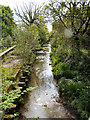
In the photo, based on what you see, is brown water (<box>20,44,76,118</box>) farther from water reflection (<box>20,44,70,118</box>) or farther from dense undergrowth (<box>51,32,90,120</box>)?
dense undergrowth (<box>51,32,90,120</box>)

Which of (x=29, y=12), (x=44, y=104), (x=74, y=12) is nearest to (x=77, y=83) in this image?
(x=44, y=104)

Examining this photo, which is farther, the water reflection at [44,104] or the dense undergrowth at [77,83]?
the water reflection at [44,104]

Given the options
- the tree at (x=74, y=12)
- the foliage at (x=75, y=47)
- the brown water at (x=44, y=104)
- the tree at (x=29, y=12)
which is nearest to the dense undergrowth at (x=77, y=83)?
the foliage at (x=75, y=47)

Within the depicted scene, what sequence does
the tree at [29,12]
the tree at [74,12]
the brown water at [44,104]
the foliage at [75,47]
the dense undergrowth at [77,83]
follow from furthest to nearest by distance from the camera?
the tree at [29,12] → the tree at [74,12] → the foliage at [75,47] → the brown water at [44,104] → the dense undergrowth at [77,83]

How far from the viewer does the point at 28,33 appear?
21.8ft

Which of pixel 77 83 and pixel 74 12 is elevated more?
pixel 74 12

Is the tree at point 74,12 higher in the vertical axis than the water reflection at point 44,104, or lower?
higher

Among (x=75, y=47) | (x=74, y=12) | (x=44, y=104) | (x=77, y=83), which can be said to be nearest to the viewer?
(x=77, y=83)

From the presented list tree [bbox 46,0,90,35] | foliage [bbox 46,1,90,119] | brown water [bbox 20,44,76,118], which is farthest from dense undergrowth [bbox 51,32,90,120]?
tree [bbox 46,0,90,35]

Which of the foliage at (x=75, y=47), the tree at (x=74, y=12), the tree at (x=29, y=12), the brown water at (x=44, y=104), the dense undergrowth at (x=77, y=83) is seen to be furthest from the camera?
the tree at (x=29, y=12)

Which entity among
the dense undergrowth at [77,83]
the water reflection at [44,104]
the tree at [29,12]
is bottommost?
the water reflection at [44,104]

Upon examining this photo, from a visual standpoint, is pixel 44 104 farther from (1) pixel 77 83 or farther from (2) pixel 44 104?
(1) pixel 77 83

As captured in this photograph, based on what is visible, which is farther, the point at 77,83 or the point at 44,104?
the point at 44,104

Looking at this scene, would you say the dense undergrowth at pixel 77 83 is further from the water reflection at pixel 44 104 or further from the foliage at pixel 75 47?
the water reflection at pixel 44 104
